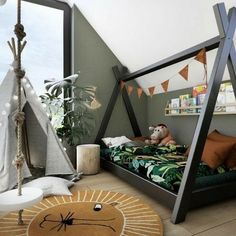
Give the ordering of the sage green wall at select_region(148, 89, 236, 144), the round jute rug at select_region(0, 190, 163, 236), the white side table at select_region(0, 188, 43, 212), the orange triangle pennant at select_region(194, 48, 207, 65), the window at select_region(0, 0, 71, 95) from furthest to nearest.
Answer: the window at select_region(0, 0, 71, 95)
the sage green wall at select_region(148, 89, 236, 144)
the orange triangle pennant at select_region(194, 48, 207, 65)
the round jute rug at select_region(0, 190, 163, 236)
the white side table at select_region(0, 188, 43, 212)

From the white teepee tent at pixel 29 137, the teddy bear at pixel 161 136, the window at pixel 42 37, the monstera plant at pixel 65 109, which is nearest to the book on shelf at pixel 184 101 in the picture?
the teddy bear at pixel 161 136

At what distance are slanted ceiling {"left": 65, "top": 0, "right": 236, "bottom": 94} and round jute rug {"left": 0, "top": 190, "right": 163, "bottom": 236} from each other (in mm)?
1797

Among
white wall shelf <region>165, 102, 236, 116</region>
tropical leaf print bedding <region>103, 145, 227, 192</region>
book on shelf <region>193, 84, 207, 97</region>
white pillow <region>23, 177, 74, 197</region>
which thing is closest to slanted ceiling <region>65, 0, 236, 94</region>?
book on shelf <region>193, 84, 207, 97</region>

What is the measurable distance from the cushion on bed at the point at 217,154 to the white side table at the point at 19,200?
57.1 inches

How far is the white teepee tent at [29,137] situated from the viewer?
81.4 inches

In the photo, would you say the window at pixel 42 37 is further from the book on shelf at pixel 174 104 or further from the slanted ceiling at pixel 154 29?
the book on shelf at pixel 174 104

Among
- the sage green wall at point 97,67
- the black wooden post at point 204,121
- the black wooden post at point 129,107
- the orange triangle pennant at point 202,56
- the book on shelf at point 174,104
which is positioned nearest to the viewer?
the black wooden post at point 204,121

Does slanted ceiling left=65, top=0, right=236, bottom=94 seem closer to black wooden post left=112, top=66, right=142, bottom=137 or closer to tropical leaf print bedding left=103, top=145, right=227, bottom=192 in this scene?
black wooden post left=112, top=66, right=142, bottom=137

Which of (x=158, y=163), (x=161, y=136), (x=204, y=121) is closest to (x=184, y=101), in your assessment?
(x=161, y=136)

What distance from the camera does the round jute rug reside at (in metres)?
1.30

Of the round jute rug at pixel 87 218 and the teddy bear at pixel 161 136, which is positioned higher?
the teddy bear at pixel 161 136

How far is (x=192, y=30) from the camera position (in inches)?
85.5

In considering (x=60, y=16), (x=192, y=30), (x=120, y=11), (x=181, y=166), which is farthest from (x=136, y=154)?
(x=60, y=16)

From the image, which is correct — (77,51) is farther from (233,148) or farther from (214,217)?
(214,217)
